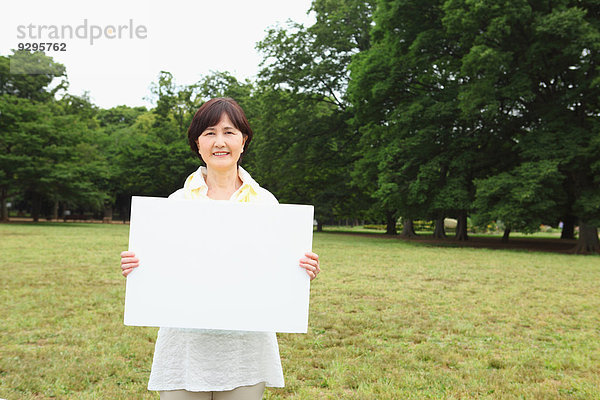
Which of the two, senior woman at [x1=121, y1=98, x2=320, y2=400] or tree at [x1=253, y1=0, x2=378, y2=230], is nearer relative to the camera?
senior woman at [x1=121, y1=98, x2=320, y2=400]

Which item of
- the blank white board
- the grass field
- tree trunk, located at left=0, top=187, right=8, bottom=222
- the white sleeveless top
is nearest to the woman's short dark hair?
the blank white board

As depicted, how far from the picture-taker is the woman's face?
6.34 feet

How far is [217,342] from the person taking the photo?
180 cm

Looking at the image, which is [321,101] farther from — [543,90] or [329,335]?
[329,335]

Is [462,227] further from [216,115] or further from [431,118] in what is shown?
[216,115]

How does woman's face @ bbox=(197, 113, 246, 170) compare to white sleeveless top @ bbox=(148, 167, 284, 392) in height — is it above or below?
above

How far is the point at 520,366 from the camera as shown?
411cm

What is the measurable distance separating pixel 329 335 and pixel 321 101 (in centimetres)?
2536

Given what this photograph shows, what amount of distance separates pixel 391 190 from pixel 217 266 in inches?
714

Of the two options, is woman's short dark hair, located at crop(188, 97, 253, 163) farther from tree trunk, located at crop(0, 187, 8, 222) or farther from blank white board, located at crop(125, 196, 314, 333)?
tree trunk, located at crop(0, 187, 8, 222)

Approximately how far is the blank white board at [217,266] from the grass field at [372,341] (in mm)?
1899

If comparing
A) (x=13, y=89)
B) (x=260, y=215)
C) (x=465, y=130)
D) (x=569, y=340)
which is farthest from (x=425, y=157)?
(x=13, y=89)

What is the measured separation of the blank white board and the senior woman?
7cm

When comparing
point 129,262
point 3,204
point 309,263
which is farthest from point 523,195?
point 3,204
